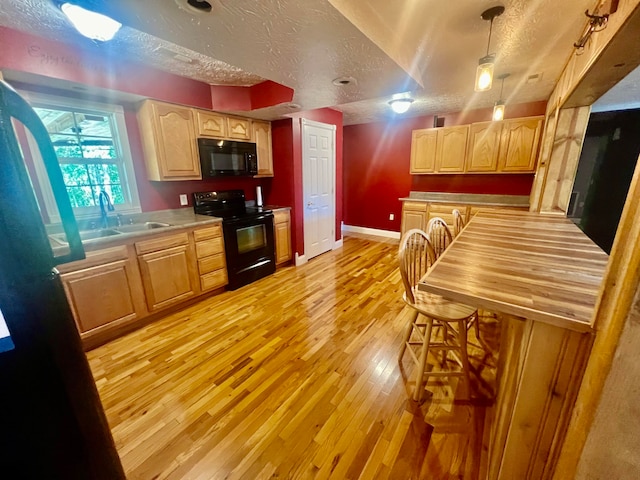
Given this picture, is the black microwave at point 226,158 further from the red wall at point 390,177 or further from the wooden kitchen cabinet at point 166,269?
the red wall at point 390,177

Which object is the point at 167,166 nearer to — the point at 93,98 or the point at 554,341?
Result: the point at 93,98

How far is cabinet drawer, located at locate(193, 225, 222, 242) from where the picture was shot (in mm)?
2717

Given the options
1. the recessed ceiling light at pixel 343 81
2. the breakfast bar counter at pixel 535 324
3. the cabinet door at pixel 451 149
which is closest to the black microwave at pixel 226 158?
the recessed ceiling light at pixel 343 81

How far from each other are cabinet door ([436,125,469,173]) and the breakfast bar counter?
309 cm

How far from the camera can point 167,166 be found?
105 inches

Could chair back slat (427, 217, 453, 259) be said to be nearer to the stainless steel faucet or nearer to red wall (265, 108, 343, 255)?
red wall (265, 108, 343, 255)

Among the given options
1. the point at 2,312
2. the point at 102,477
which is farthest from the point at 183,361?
the point at 2,312

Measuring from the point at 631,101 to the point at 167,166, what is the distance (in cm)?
583

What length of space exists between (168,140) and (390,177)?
3.93 meters

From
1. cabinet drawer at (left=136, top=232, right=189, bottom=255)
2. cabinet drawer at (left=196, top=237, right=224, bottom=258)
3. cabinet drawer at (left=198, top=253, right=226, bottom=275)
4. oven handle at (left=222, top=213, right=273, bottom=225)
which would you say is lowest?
cabinet drawer at (left=198, top=253, right=226, bottom=275)

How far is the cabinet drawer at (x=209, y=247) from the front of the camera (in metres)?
2.75

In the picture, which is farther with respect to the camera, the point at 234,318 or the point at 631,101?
the point at 631,101

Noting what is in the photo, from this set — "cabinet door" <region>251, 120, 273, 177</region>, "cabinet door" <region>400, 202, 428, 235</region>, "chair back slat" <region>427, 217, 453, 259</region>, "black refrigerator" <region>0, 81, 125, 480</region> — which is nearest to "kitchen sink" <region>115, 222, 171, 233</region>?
"cabinet door" <region>251, 120, 273, 177</region>

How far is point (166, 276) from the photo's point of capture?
2523mm
